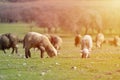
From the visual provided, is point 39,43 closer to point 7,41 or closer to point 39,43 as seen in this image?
point 39,43

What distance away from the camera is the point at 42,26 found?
162 feet

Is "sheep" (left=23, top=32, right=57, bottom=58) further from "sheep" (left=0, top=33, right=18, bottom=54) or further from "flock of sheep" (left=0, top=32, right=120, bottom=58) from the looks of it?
"sheep" (left=0, top=33, right=18, bottom=54)

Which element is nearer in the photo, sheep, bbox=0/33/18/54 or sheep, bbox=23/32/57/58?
sheep, bbox=23/32/57/58

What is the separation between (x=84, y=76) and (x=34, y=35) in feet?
26.1

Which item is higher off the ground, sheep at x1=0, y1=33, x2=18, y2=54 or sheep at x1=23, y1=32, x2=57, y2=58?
sheep at x1=23, y1=32, x2=57, y2=58

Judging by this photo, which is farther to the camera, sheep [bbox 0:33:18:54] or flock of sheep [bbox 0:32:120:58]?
sheep [bbox 0:33:18:54]

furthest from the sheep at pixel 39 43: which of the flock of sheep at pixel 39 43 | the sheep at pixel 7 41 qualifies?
the sheep at pixel 7 41

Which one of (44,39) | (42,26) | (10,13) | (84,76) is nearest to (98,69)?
(84,76)

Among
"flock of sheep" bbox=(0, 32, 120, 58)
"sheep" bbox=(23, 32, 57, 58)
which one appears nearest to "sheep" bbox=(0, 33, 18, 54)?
"flock of sheep" bbox=(0, 32, 120, 58)

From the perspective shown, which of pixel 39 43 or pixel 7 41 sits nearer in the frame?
pixel 39 43

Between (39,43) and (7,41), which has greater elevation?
(39,43)

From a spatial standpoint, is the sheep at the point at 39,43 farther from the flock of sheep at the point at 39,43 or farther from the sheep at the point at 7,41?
the sheep at the point at 7,41

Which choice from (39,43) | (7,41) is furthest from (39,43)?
(7,41)

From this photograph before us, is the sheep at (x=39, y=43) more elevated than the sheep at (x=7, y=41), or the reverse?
the sheep at (x=39, y=43)
